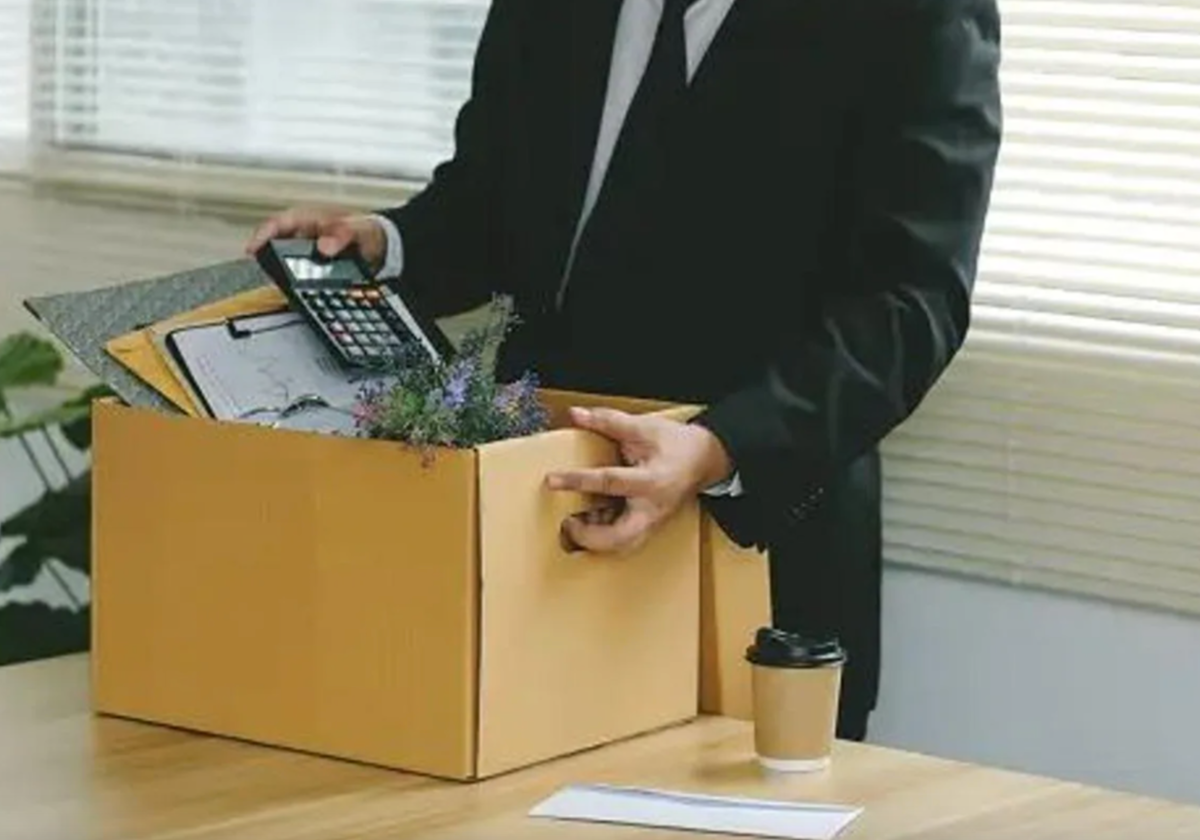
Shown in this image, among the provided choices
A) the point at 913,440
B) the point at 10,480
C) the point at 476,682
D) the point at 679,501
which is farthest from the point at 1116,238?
the point at 10,480

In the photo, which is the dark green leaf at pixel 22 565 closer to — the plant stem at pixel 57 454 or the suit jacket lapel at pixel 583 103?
the plant stem at pixel 57 454

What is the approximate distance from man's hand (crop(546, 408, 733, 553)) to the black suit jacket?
0.05 m

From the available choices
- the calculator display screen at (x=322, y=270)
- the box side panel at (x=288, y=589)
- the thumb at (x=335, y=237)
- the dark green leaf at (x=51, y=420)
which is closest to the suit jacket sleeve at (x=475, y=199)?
the thumb at (x=335, y=237)

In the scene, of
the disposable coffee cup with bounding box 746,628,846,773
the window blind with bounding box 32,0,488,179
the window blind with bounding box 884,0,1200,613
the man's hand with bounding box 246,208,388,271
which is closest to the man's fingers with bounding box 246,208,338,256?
the man's hand with bounding box 246,208,388,271

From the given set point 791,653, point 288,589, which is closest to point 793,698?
point 791,653

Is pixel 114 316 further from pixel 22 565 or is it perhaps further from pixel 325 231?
pixel 22 565

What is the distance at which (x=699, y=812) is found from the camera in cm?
183

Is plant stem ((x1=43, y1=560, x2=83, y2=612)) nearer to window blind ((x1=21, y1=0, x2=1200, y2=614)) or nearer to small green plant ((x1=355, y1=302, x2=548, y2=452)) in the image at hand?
window blind ((x1=21, y1=0, x2=1200, y2=614))

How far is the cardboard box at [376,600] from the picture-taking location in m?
1.90

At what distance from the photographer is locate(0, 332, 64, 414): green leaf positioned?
3580 millimetres

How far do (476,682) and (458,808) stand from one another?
10 cm

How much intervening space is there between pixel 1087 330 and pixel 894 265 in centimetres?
52

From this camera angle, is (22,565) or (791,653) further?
(22,565)

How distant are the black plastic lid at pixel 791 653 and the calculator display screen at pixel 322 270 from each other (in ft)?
1.76
